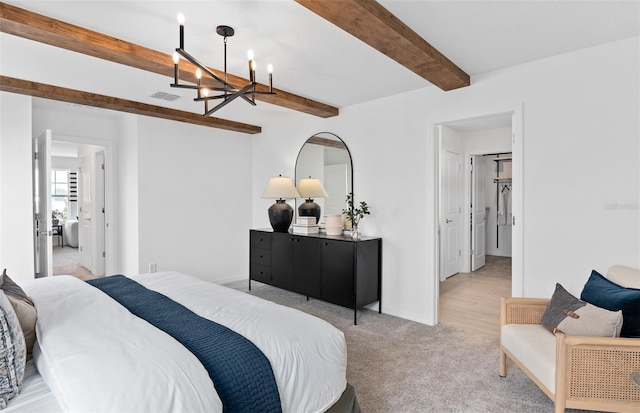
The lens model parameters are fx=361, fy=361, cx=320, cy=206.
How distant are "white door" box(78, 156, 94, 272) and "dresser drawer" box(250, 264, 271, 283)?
108 inches

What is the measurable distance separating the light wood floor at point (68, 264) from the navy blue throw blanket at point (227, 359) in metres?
4.54

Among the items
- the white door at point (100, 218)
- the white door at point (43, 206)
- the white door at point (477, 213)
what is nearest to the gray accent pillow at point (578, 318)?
the white door at point (477, 213)

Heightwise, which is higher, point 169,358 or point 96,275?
point 169,358

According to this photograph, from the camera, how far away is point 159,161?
4719mm

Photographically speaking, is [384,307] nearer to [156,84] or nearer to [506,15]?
[506,15]

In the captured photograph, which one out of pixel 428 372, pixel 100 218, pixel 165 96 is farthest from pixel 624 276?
pixel 100 218

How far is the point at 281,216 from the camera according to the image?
4.56 m

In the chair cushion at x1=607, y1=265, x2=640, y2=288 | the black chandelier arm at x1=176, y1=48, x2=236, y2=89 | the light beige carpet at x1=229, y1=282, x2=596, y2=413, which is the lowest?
the light beige carpet at x1=229, y1=282, x2=596, y2=413

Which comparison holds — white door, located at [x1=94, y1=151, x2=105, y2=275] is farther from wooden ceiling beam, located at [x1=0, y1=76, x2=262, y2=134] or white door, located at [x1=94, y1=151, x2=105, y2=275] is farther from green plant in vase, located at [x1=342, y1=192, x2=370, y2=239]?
green plant in vase, located at [x1=342, y1=192, x2=370, y2=239]

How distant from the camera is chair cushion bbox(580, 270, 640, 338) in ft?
6.31

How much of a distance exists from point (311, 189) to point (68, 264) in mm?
4952

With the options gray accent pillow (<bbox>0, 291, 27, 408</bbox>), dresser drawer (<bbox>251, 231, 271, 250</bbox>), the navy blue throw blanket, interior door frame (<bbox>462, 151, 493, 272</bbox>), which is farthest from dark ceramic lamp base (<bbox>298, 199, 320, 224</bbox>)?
gray accent pillow (<bbox>0, 291, 27, 408</bbox>)

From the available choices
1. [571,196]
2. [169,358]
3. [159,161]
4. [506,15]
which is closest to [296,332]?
[169,358]

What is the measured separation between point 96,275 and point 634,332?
6154 mm
